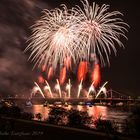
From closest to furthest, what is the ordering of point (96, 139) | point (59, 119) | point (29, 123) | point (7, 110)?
point (96, 139) → point (29, 123) → point (59, 119) → point (7, 110)

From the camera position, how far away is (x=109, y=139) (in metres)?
19.8

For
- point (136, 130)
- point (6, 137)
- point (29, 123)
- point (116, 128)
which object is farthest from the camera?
point (29, 123)

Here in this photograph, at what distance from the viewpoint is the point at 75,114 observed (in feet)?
99.0

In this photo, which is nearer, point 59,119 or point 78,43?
point 59,119

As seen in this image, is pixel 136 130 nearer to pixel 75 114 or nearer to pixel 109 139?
pixel 109 139

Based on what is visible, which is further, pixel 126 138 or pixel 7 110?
pixel 7 110

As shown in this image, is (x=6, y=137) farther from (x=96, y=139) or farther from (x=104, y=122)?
(x=104, y=122)

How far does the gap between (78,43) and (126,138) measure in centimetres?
2544

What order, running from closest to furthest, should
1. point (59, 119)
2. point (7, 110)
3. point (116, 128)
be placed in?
point (116, 128), point (59, 119), point (7, 110)

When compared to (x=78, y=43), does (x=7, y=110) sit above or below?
below

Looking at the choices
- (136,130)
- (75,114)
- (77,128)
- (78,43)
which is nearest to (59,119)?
(75,114)

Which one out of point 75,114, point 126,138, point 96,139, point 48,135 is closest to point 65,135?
point 48,135

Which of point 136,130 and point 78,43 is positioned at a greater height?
point 78,43

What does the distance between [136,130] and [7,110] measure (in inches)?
933
